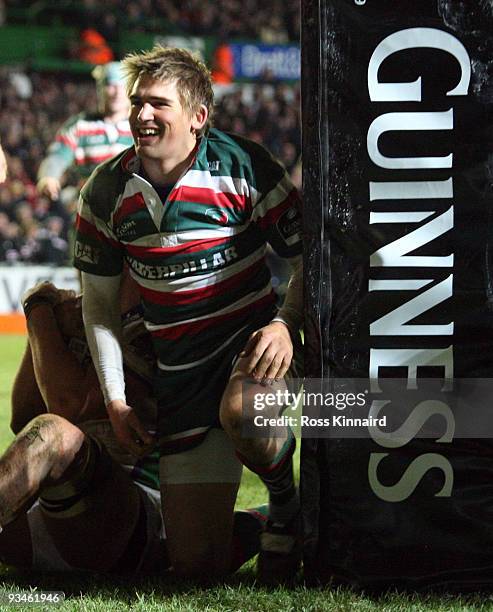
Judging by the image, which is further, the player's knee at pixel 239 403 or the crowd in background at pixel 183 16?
the crowd in background at pixel 183 16

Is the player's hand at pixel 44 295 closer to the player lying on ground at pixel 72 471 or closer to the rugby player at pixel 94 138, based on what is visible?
the player lying on ground at pixel 72 471

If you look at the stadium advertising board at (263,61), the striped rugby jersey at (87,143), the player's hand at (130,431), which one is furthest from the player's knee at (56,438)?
the stadium advertising board at (263,61)

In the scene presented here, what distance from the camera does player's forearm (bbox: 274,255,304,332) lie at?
2.85m

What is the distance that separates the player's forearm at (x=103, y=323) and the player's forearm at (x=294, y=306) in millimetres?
528

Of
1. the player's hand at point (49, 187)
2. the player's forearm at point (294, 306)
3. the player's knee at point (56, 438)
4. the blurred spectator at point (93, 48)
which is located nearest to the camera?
the player's knee at point (56, 438)

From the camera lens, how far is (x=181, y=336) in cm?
306

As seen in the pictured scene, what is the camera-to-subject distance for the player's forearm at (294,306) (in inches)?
112

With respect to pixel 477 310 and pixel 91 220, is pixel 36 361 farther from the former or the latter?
pixel 477 310

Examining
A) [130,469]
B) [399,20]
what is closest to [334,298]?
[399,20]

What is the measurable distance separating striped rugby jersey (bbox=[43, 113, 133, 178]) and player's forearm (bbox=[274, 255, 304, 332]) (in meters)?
3.72

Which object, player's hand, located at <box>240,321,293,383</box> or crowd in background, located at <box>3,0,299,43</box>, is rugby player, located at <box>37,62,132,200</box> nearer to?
player's hand, located at <box>240,321,293,383</box>

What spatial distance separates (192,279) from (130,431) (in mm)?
460

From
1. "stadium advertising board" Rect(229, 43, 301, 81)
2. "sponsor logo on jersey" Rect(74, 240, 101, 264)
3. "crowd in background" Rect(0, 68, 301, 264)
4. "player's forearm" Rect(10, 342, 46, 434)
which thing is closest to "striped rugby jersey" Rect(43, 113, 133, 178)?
"player's forearm" Rect(10, 342, 46, 434)

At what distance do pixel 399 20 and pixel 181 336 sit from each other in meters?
1.08
